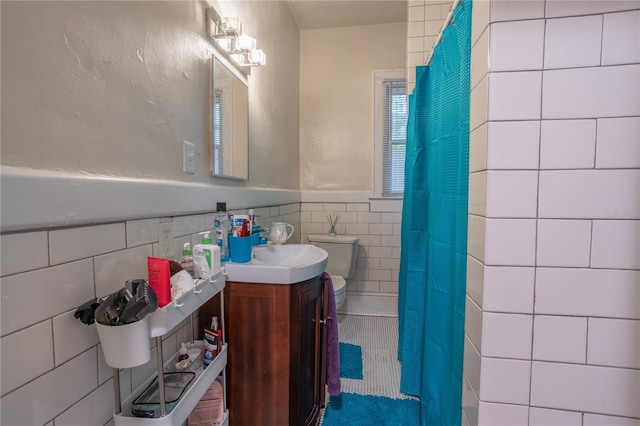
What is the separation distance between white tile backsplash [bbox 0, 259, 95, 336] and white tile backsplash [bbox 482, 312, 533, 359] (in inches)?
36.2

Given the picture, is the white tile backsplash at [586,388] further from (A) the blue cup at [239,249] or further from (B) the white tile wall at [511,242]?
(A) the blue cup at [239,249]

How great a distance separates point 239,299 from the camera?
1.24m

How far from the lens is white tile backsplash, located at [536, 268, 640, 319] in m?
0.63

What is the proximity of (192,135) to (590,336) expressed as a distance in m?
1.34

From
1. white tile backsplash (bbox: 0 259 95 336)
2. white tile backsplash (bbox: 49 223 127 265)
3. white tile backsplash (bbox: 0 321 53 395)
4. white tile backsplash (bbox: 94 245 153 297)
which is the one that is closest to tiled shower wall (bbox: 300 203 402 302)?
white tile backsplash (bbox: 94 245 153 297)

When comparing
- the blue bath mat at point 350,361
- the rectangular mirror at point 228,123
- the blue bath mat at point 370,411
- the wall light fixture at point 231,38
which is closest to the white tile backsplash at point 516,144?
the rectangular mirror at point 228,123

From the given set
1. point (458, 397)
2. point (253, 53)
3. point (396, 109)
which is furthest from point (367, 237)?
point (458, 397)

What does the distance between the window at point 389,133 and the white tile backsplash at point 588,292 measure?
2222 mm

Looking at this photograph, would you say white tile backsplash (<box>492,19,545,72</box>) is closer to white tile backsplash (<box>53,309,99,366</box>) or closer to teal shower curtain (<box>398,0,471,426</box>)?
teal shower curtain (<box>398,0,471,426</box>)

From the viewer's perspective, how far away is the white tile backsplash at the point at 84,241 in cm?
→ 66

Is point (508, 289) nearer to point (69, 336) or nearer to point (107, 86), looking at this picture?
point (69, 336)

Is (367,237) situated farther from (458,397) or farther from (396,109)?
(458,397)

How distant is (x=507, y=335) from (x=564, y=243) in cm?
23

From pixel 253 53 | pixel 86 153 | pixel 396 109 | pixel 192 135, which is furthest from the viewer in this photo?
pixel 396 109
